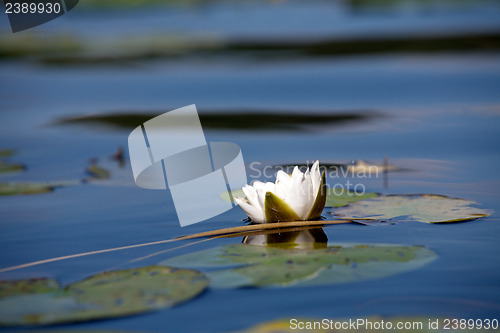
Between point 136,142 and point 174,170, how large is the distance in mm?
1022

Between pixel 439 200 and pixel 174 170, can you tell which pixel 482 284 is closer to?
pixel 439 200

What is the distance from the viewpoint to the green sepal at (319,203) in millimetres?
2275

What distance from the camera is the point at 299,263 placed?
6.32 ft

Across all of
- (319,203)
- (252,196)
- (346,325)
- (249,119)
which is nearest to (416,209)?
(319,203)

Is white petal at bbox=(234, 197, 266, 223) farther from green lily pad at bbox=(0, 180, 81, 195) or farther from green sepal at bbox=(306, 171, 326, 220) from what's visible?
green lily pad at bbox=(0, 180, 81, 195)

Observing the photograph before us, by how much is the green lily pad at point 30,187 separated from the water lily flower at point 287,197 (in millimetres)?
1249

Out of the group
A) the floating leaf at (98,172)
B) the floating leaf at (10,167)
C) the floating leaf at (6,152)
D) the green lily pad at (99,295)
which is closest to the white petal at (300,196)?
the green lily pad at (99,295)

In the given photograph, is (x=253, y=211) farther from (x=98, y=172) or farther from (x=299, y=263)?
(x=98, y=172)

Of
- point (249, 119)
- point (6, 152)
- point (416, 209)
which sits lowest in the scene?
point (416, 209)

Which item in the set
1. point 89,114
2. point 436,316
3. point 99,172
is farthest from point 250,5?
point 436,316

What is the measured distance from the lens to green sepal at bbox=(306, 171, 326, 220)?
A: 2.28 metres

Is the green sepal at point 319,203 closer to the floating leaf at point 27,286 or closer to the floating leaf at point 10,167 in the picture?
the floating leaf at point 27,286

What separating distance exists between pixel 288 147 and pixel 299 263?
2.03 m

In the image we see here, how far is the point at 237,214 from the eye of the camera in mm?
2607
